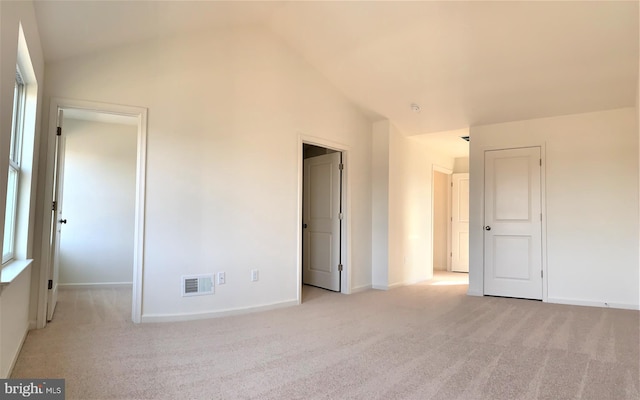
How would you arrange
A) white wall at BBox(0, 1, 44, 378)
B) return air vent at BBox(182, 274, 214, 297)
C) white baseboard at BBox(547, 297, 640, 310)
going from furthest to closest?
white baseboard at BBox(547, 297, 640, 310)
return air vent at BBox(182, 274, 214, 297)
white wall at BBox(0, 1, 44, 378)

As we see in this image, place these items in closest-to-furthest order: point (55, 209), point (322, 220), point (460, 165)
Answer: point (55, 209), point (322, 220), point (460, 165)

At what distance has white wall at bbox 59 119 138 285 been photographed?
5.32 meters

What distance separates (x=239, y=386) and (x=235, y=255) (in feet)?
6.10

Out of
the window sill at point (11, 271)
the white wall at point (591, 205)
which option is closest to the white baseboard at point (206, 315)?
the window sill at point (11, 271)

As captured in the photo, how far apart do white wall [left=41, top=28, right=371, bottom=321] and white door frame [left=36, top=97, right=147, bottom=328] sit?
5 centimetres

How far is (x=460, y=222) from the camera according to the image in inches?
304

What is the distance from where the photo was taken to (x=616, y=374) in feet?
8.02

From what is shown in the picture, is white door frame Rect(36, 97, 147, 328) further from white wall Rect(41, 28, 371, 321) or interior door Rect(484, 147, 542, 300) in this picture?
interior door Rect(484, 147, 542, 300)

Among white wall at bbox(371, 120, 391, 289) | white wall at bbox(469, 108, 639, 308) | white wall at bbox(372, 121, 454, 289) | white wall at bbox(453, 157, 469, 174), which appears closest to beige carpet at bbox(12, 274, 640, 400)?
white wall at bbox(469, 108, 639, 308)

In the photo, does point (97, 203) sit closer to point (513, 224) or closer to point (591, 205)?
point (513, 224)

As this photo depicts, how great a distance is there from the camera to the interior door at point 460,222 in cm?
765

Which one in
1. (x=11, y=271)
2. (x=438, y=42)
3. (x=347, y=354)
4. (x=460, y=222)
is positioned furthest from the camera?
(x=460, y=222)

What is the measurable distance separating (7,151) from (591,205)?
212 inches

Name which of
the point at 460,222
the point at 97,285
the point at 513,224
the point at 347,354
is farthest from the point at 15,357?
the point at 460,222
